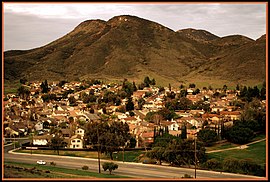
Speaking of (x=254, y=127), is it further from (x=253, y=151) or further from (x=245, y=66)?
(x=245, y=66)

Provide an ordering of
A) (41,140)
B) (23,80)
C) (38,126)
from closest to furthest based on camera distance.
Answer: (41,140) < (38,126) < (23,80)

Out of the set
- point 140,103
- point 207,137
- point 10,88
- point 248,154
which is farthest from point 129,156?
point 10,88

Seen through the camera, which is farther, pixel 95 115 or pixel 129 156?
pixel 95 115

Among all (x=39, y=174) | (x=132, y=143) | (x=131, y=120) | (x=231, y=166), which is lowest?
(x=231, y=166)

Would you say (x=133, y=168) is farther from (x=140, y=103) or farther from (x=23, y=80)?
(x=23, y=80)

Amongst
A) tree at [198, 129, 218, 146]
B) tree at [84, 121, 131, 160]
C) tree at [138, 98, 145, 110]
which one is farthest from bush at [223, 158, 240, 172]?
tree at [138, 98, 145, 110]

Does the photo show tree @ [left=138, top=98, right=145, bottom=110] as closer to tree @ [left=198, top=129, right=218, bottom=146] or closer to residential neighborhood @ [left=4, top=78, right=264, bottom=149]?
residential neighborhood @ [left=4, top=78, right=264, bottom=149]

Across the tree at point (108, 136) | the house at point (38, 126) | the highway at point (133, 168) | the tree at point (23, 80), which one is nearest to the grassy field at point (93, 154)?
the tree at point (108, 136)
